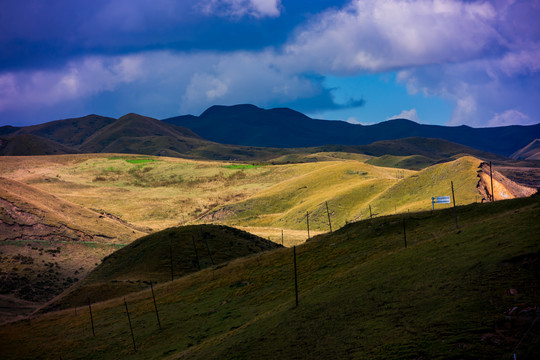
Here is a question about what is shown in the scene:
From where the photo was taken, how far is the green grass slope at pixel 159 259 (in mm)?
71250

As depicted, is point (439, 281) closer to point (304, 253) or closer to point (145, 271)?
point (304, 253)

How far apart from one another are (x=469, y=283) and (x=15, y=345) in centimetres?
4795

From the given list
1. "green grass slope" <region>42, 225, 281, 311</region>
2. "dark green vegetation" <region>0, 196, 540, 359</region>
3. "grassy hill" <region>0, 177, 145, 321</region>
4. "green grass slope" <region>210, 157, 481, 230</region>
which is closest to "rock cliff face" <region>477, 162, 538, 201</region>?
"green grass slope" <region>210, 157, 481, 230</region>

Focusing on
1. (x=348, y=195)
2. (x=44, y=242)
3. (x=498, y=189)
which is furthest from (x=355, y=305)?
(x=348, y=195)

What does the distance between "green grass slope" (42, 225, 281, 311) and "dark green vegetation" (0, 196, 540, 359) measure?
6.88m

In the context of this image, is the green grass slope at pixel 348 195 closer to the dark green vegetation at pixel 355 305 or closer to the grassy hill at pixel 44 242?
the grassy hill at pixel 44 242

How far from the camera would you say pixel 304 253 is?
5888 cm

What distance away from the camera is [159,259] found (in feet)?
273

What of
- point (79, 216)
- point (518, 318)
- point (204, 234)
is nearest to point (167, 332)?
point (518, 318)

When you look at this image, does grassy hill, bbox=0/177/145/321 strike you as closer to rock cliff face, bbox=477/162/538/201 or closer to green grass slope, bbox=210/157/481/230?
green grass slope, bbox=210/157/481/230

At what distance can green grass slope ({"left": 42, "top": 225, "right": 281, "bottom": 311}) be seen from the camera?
2805 inches

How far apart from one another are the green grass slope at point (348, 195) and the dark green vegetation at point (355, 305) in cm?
5456

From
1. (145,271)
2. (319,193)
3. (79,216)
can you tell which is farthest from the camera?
(319,193)

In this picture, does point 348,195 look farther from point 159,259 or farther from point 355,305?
point 355,305
